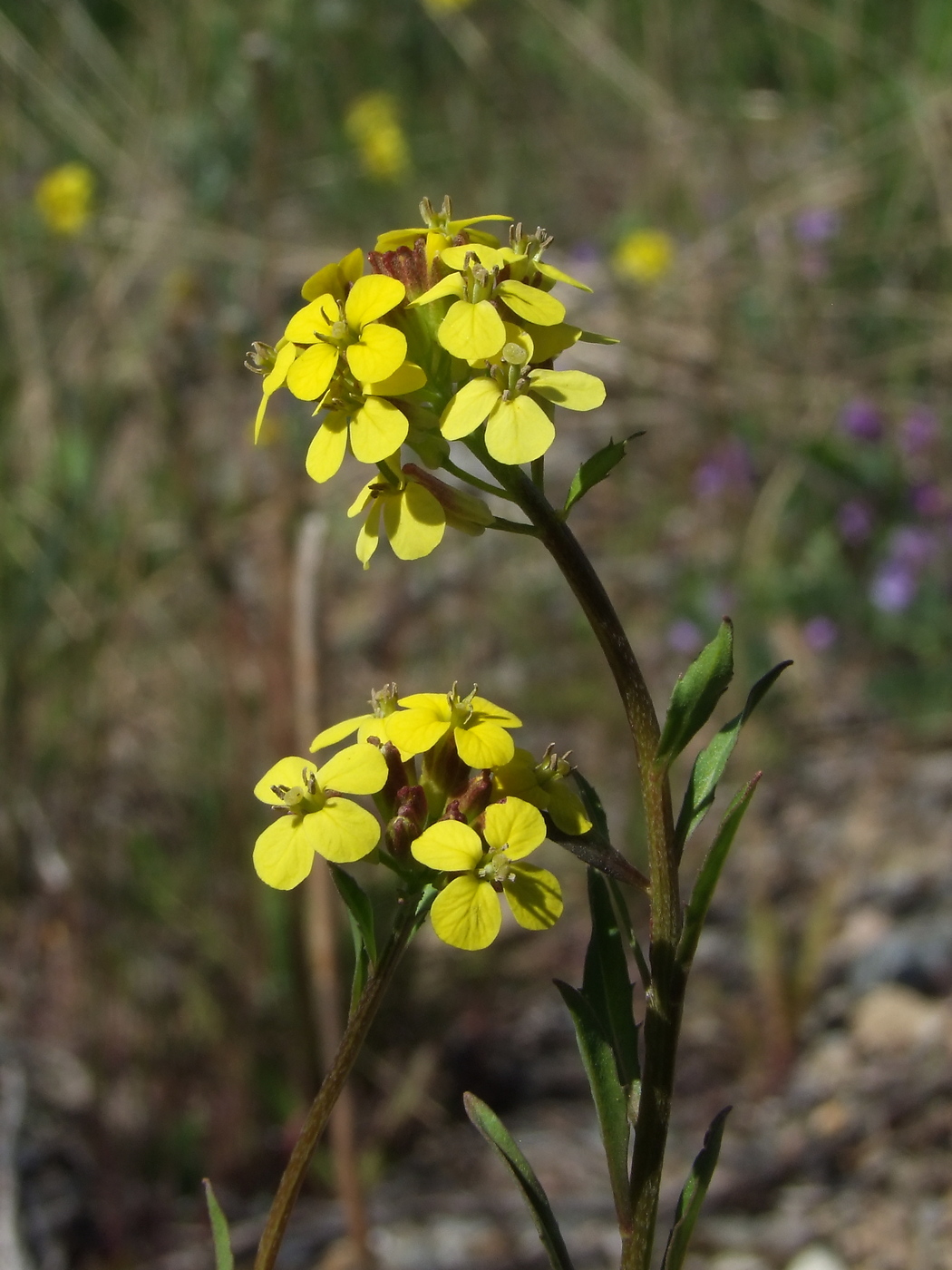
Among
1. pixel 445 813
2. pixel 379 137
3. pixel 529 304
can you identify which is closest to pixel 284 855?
pixel 445 813

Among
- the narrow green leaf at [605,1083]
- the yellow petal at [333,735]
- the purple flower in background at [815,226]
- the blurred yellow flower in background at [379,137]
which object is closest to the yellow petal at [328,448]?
the yellow petal at [333,735]

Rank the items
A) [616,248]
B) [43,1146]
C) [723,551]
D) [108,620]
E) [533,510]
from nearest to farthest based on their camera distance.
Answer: [533,510], [43,1146], [108,620], [723,551], [616,248]

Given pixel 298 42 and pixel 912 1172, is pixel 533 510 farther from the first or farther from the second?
pixel 298 42

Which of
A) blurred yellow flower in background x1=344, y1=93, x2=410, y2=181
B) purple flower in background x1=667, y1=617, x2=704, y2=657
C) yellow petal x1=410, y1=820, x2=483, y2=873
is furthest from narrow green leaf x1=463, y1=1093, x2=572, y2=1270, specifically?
blurred yellow flower in background x1=344, y1=93, x2=410, y2=181

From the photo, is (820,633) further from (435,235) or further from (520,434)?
(520,434)

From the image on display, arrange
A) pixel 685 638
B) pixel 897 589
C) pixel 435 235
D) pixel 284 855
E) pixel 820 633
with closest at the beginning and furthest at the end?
pixel 284 855 → pixel 435 235 → pixel 897 589 → pixel 820 633 → pixel 685 638

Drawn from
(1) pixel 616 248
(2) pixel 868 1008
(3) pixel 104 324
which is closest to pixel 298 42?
(1) pixel 616 248
